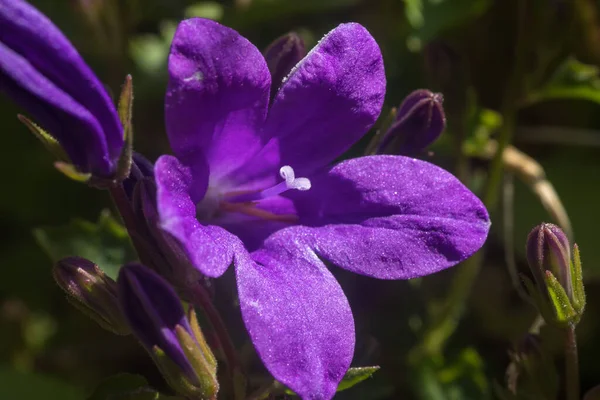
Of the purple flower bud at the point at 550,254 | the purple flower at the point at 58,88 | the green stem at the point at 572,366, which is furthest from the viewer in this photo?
the green stem at the point at 572,366

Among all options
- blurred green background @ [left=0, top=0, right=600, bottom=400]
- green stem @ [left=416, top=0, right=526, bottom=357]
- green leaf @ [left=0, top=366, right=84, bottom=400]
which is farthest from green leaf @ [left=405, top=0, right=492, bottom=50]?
green leaf @ [left=0, top=366, right=84, bottom=400]

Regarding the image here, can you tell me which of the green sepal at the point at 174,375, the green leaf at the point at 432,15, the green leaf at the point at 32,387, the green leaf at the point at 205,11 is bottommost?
the green leaf at the point at 32,387

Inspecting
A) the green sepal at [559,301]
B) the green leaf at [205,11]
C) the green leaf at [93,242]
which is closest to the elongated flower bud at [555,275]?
the green sepal at [559,301]

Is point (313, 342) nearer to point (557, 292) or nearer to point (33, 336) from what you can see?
point (557, 292)

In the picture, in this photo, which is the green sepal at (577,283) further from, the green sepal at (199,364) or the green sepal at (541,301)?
the green sepal at (199,364)

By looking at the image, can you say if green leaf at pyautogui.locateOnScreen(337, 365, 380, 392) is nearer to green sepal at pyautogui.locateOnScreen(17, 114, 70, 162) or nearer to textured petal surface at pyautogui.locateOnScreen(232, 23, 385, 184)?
textured petal surface at pyautogui.locateOnScreen(232, 23, 385, 184)

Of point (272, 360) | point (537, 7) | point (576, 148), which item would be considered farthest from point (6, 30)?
point (576, 148)

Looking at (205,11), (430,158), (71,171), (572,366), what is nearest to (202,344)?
(71,171)

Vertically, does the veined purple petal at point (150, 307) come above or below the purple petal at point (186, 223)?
below

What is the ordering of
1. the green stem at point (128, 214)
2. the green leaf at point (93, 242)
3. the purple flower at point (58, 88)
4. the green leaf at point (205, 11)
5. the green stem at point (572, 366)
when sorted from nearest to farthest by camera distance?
the purple flower at point (58, 88)
the green stem at point (128, 214)
the green stem at point (572, 366)
the green leaf at point (93, 242)
the green leaf at point (205, 11)
